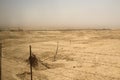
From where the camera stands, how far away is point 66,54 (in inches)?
51.4

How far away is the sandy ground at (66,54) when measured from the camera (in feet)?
4.08

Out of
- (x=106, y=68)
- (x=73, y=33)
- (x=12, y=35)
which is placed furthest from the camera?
(x=12, y=35)

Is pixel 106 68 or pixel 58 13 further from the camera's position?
pixel 58 13

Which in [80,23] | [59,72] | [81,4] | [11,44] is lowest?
[59,72]

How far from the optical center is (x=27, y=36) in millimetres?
1402

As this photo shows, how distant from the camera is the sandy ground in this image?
4.08ft

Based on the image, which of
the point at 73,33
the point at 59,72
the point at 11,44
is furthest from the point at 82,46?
the point at 11,44

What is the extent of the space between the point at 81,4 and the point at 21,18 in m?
0.38

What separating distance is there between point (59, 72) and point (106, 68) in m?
0.27

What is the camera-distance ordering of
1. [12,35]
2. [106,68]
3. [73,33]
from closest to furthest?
[106,68]
[73,33]
[12,35]

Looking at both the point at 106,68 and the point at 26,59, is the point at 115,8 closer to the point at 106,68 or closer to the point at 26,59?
the point at 106,68

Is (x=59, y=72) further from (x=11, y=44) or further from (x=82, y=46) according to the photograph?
(x=11, y=44)

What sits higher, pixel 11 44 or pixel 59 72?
pixel 11 44

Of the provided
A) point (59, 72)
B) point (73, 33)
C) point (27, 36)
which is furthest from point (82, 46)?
point (27, 36)
